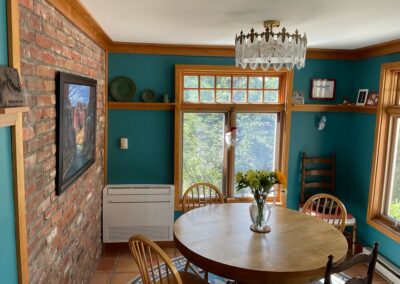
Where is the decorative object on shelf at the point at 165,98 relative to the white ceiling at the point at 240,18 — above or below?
below

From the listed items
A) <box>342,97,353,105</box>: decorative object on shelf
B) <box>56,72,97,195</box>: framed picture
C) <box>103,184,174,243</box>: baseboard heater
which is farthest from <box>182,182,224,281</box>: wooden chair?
<box>342,97,353,105</box>: decorative object on shelf

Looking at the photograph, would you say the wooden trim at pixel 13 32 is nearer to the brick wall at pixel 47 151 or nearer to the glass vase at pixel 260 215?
the brick wall at pixel 47 151

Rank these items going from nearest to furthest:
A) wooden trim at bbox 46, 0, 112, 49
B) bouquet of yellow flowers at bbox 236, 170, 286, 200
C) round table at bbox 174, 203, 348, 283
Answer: round table at bbox 174, 203, 348, 283, wooden trim at bbox 46, 0, 112, 49, bouquet of yellow flowers at bbox 236, 170, 286, 200

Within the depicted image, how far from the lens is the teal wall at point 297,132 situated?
3.74 metres

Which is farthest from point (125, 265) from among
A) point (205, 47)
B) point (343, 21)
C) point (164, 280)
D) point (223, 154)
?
point (343, 21)

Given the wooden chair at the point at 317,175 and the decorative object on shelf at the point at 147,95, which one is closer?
the decorative object on shelf at the point at 147,95

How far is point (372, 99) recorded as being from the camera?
11.9ft

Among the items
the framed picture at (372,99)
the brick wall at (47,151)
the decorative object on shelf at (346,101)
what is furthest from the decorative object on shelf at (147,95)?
the framed picture at (372,99)

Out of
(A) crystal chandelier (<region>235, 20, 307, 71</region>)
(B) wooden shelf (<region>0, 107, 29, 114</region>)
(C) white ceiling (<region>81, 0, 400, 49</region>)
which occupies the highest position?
(C) white ceiling (<region>81, 0, 400, 49</region>)

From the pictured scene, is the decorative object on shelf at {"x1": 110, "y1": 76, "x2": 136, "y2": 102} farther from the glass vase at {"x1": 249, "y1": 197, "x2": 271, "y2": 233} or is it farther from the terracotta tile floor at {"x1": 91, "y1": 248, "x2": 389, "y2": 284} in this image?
the glass vase at {"x1": 249, "y1": 197, "x2": 271, "y2": 233}

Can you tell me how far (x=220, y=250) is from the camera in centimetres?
212

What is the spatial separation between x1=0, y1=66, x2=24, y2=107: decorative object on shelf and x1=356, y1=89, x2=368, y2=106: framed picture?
359cm

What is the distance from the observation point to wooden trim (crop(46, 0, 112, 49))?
205 centimetres

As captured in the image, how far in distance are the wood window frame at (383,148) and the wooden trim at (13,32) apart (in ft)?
10.8
